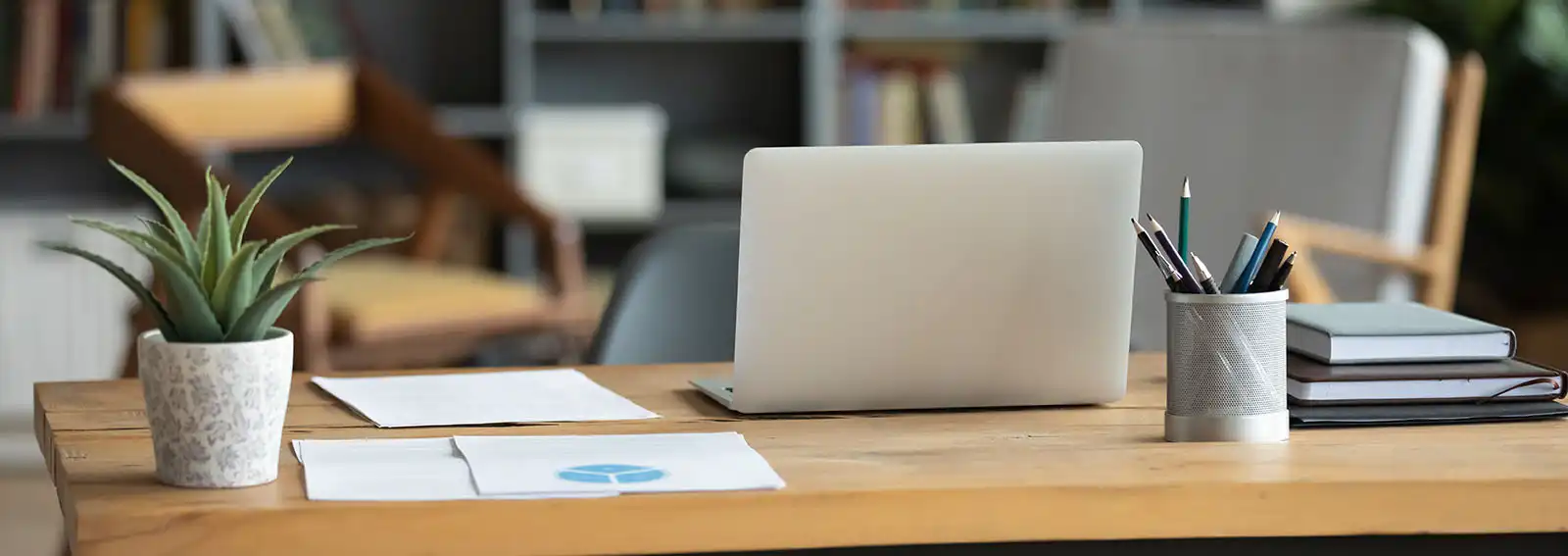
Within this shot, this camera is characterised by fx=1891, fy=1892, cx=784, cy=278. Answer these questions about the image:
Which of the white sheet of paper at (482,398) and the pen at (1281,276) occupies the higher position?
the pen at (1281,276)

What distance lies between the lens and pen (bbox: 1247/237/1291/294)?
118cm

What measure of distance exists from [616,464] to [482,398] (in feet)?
0.97

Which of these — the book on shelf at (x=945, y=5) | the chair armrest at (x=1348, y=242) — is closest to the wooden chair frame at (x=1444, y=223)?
the chair armrest at (x=1348, y=242)

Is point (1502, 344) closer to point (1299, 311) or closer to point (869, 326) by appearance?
point (1299, 311)

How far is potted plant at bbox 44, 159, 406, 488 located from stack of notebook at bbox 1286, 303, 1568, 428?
0.66 meters

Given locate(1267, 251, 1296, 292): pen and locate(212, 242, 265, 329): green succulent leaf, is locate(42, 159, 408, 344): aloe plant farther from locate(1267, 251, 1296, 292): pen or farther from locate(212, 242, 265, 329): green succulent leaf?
locate(1267, 251, 1296, 292): pen

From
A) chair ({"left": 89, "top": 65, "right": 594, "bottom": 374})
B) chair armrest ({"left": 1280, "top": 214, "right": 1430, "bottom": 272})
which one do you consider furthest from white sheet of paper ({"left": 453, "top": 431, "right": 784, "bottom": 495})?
chair ({"left": 89, "top": 65, "right": 594, "bottom": 374})

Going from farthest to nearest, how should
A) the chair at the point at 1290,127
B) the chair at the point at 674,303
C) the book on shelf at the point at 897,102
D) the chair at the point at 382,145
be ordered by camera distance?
the book on shelf at the point at 897,102, the chair at the point at 382,145, the chair at the point at 1290,127, the chair at the point at 674,303

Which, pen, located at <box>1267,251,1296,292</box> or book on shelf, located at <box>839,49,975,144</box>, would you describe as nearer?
pen, located at <box>1267,251,1296,292</box>

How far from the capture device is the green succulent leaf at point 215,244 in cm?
103

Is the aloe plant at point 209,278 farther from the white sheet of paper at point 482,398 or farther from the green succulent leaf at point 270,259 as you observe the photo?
the white sheet of paper at point 482,398

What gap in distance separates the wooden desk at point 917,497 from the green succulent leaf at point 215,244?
0.12 meters

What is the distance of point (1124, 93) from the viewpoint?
2.92m

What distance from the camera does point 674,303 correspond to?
197 centimetres
